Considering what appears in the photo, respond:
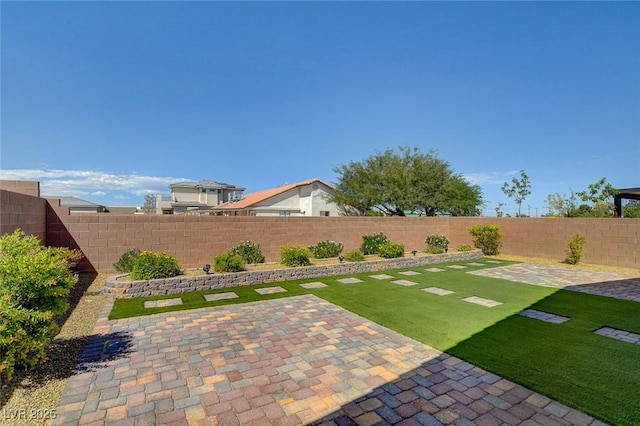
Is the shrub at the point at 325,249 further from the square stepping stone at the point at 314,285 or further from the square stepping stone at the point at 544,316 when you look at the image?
the square stepping stone at the point at 544,316

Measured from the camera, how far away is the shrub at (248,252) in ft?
30.2

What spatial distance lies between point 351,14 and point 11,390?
1142 cm

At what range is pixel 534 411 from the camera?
2.54 m

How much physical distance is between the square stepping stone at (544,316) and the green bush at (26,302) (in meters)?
6.79

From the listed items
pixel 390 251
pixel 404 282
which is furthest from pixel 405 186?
pixel 404 282

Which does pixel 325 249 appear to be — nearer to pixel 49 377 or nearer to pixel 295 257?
pixel 295 257

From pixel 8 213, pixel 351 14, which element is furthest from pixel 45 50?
pixel 351 14

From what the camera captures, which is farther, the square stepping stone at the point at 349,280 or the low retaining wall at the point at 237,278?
the square stepping stone at the point at 349,280

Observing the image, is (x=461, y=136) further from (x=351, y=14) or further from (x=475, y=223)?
(x=351, y=14)

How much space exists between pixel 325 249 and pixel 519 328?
6643 mm

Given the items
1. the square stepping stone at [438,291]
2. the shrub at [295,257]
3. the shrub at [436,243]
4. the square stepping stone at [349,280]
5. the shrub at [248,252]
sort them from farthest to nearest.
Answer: the shrub at [436,243]
the shrub at [248,252]
the shrub at [295,257]
the square stepping stone at [349,280]
the square stepping stone at [438,291]

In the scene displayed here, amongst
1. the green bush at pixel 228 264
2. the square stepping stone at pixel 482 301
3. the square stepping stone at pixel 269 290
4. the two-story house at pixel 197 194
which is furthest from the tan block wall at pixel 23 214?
the two-story house at pixel 197 194

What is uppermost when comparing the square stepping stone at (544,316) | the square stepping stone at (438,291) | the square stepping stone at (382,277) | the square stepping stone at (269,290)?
the square stepping stone at (269,290)

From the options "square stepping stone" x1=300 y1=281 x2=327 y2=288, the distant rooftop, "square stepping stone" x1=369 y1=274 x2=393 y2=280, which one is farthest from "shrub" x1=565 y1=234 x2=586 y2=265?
the distant rooftop
